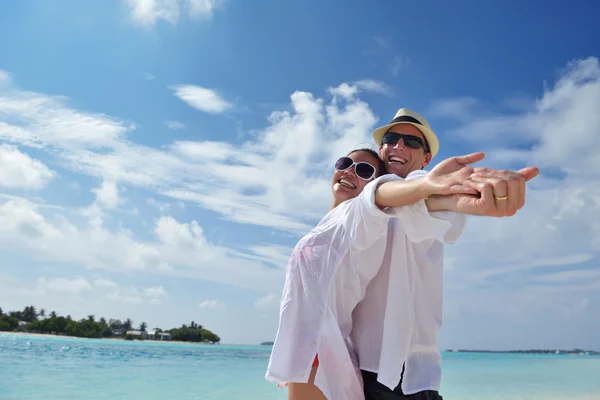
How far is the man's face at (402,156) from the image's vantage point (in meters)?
3.02

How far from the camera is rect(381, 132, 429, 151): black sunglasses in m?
3.07

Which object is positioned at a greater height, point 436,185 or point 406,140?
point 406,140

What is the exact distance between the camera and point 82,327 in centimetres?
8806

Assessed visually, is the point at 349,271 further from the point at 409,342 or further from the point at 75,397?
the point at 75,397

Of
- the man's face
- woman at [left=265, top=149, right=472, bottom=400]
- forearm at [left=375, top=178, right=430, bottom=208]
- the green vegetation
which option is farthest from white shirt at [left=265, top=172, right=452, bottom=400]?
the green vegetation

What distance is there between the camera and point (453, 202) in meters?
1.60

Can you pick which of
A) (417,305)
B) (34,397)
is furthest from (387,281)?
(34,397)

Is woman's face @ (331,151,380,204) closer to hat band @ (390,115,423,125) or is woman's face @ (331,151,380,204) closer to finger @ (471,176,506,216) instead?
hat band @ (390,115,423,125)

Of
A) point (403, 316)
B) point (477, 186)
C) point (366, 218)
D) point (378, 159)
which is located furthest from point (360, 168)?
point (477, 186)

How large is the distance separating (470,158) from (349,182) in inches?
49.2

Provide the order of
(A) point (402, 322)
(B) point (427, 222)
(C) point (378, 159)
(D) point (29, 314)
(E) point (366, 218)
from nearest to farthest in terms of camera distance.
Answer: (B) point (427, 222) → (E) point (366, 218) → (A) point (402, 322) → (C) point (378, 159) → (D) point (29, 314)

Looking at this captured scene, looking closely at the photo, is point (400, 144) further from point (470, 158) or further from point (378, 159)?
point (470, 158)

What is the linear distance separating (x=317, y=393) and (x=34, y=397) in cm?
1429

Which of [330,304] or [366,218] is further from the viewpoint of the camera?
[330,304]
